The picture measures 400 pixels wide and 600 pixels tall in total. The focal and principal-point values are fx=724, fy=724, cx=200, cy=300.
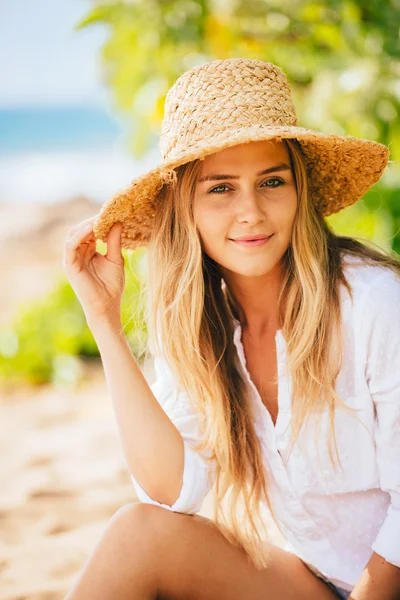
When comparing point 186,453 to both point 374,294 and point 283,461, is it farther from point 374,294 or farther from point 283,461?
point 374,294

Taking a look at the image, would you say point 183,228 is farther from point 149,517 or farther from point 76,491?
point 76,491

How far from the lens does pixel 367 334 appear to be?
1.64m

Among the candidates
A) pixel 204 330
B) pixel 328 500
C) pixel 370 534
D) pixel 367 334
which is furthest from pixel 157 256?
pixel 370 534

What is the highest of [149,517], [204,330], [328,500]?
[204,330]

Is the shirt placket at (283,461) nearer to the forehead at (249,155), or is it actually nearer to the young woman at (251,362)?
the young woman at (251,362)

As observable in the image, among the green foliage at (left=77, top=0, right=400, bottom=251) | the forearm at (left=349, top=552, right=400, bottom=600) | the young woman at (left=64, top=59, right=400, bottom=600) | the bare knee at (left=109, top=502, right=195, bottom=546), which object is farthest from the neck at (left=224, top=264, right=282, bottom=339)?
the green foliage at (left=77, top=0, right=400, bottom=251)

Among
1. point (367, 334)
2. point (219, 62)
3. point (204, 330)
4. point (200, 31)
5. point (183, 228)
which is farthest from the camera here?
point (200, 31)

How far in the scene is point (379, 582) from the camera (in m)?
1.62

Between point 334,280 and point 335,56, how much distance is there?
4.59 ft

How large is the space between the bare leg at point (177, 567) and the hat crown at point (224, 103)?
2.94ft

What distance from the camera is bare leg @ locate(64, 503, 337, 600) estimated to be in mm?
1715

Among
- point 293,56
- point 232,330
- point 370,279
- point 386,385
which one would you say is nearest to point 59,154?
point 293,56

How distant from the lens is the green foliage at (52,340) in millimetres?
4344

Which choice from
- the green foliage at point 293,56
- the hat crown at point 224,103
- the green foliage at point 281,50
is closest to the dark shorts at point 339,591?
the green foliage at point 293,56
